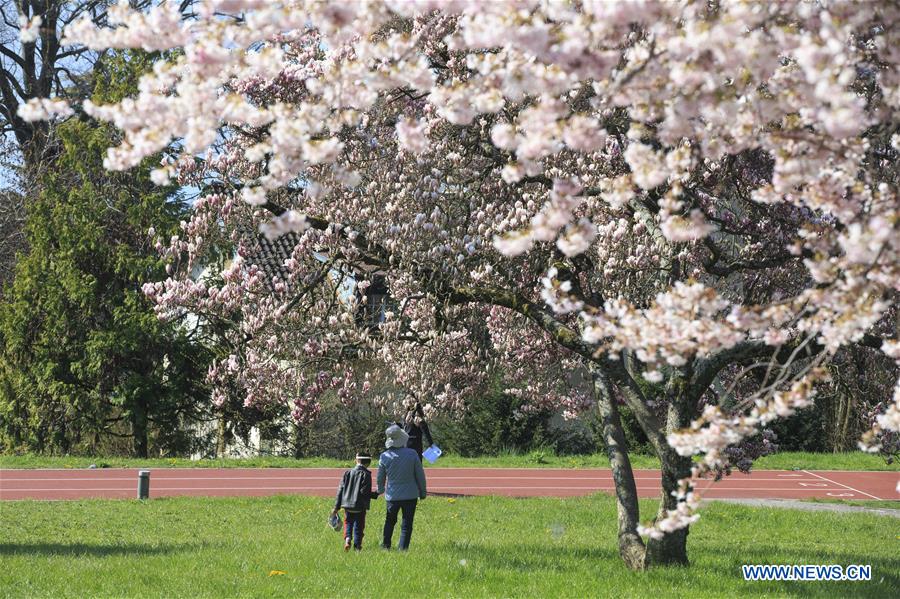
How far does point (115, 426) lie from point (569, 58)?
26.5 metres

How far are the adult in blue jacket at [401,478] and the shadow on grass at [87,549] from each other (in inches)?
97.4

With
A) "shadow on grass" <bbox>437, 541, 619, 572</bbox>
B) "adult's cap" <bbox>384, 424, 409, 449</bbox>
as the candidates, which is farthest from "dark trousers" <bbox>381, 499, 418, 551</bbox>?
"adult's cap" <bbox>384, 424, 409, 449</bbox>

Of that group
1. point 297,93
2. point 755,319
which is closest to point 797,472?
point 297,93

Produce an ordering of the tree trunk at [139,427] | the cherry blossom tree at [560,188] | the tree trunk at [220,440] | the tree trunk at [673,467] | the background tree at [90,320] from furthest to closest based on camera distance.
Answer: the tree trunk at [220,440], the tree trunk at [139,427], the background tree at [90,320], the tree trunk at [673,467], the cherry blossom tree at [560,188]

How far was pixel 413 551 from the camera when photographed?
1141 cm

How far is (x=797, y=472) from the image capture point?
25516 mm

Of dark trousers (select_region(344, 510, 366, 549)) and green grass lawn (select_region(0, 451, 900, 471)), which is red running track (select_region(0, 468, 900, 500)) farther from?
dark trousers (select_region(344, 510, 366, 549))

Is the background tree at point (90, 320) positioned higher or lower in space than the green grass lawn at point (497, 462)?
higher

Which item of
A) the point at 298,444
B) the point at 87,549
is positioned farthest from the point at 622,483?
the point at 298,444

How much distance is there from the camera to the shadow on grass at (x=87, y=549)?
11.7 meters

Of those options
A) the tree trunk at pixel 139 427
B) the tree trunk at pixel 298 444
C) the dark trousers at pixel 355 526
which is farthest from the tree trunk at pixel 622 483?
the tree trunk at pixel 139 427

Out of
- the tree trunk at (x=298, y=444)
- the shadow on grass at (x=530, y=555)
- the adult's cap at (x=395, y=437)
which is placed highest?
the adult's cap at (x=395, y=437)

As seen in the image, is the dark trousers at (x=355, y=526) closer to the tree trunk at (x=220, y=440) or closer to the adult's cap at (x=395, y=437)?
the adult's cap at (x=395, y=437)

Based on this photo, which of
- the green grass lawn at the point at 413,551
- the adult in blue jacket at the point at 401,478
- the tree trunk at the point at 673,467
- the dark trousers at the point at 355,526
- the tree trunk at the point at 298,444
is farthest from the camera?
the tree trunk at the point at 298,444
